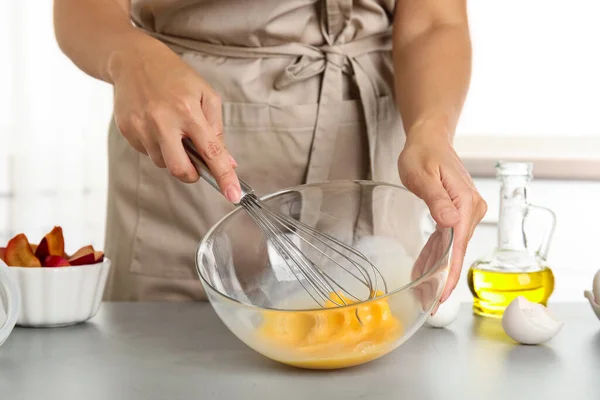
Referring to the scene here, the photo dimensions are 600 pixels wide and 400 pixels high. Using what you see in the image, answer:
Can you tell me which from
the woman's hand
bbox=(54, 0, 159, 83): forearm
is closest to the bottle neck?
the woman's hand

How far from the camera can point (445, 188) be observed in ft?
2.20

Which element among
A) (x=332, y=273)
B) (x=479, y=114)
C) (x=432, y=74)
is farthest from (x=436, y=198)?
(x=479, y=114)

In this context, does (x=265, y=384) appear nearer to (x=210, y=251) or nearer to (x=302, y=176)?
(x=210, y=251)

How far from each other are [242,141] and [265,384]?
1.36 feet

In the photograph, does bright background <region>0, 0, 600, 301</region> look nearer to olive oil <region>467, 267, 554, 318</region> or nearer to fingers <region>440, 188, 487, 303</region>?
olive oil <region>467, 267, 554, 318</region>

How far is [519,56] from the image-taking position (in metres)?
2.12

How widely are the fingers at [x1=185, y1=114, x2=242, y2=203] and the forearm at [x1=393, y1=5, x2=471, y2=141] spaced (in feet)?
0.67

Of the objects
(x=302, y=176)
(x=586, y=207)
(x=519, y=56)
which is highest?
(x=519, y=56)

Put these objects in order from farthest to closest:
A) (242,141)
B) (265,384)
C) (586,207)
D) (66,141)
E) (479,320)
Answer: (66,141) < (586,207) < (242,141) < (479,320) < (265,384)

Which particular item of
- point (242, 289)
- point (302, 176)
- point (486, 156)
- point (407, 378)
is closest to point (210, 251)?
point (242, 289)

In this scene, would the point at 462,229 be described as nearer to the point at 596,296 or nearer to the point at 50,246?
the point at 596,296

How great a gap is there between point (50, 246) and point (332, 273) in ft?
0.87

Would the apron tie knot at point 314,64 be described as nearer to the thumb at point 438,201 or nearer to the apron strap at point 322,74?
the apron strap at point 322,74

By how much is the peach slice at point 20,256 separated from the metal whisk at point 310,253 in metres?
0.20
